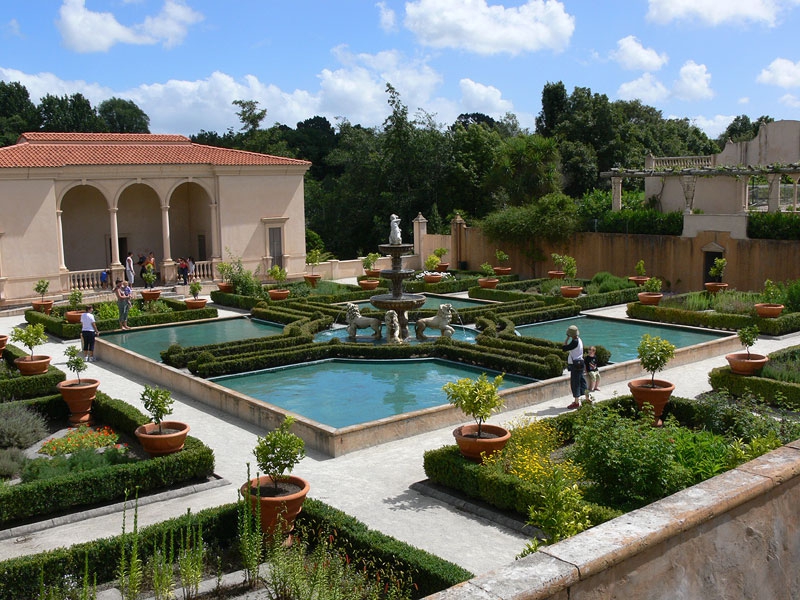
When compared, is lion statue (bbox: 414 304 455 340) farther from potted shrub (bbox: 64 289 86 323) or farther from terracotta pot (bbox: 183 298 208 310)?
potted shrub (bbox: 64 289 86 323)

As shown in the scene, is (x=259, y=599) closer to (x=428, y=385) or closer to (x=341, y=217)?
(x=428, y=385)

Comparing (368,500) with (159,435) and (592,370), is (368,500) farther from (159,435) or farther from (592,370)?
(592,370)

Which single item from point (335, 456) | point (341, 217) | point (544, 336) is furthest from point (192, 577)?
point (341, 217)

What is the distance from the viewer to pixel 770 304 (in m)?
22.3

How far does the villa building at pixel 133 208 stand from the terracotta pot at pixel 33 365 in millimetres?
12791

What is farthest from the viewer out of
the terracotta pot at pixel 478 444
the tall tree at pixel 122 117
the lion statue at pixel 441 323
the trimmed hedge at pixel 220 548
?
the tall tree at pixel 122 117

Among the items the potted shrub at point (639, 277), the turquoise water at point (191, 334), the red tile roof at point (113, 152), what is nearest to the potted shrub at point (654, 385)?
the turquoise water at point (191, 334)

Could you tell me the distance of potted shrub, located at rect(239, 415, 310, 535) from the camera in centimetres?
867

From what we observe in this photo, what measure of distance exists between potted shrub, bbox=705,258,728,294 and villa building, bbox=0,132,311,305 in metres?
17.7

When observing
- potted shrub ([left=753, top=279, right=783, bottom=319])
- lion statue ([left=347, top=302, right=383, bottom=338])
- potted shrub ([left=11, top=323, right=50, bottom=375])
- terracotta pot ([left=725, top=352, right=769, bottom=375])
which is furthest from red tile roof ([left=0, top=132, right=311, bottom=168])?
terracotta pot ([left=725, top=352, right=769, bottom=375])

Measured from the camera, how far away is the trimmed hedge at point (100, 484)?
9805 millimetres

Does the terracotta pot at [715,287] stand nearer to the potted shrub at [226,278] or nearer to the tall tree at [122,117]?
the potted shrub at [226,278]

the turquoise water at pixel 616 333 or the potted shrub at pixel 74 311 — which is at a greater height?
the potted shrub at pixel 74 311

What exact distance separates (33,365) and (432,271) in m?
20.9
